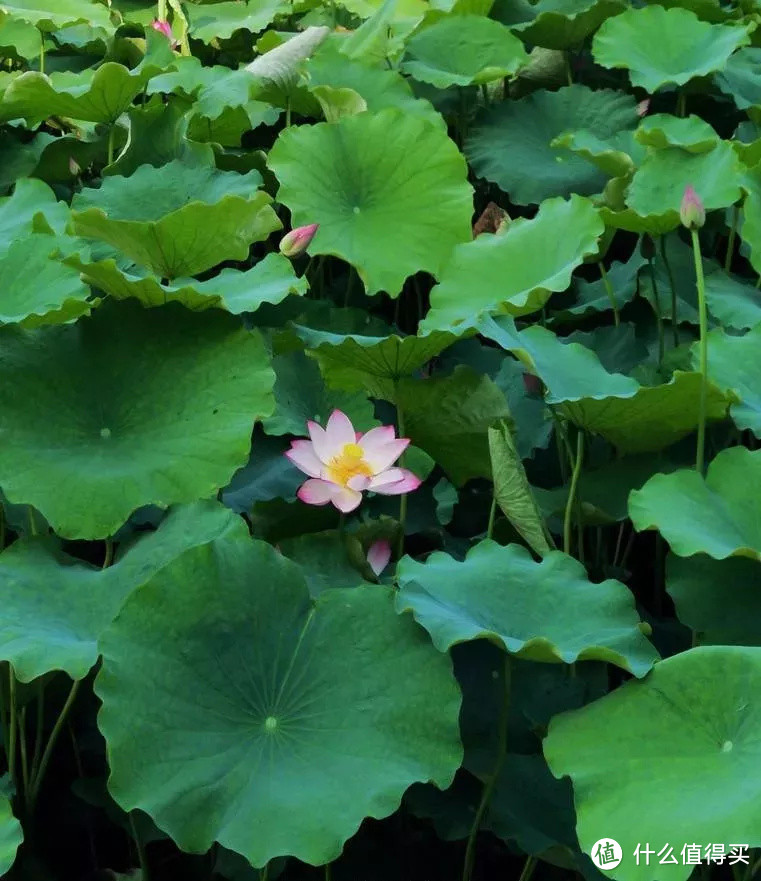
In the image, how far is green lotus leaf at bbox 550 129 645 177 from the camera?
1563 millimetres

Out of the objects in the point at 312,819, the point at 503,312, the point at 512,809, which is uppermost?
the point at 503,312

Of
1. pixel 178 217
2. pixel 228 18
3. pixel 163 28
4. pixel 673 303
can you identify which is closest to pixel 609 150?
pixel 673 303

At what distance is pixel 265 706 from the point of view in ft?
3.04

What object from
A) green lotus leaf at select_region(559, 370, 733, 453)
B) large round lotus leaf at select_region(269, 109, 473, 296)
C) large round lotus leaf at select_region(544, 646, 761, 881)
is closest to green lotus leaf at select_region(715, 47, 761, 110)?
large round lotus leaf at select_region(269, 109, 473, 296)

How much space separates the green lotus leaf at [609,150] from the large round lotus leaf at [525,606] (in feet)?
2.39

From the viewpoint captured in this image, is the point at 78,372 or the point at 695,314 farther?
the point at 695,314

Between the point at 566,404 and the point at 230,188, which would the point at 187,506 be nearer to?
the point at 566,404

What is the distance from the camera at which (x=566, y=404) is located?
1.11 meters

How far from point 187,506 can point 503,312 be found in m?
0.38

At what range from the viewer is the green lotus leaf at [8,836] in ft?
2.71

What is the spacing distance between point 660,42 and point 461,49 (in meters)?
0.34

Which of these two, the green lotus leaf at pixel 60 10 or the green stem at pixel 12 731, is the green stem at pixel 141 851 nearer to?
the green stem at pixel 12 731

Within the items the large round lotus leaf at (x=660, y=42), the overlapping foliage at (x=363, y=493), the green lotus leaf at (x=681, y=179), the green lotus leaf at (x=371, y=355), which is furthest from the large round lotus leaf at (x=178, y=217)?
the large round lotus leaf at (x=660, y=42)

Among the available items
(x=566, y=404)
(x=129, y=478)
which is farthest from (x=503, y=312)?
(x=129, y=478)
